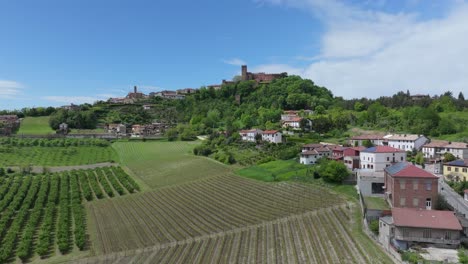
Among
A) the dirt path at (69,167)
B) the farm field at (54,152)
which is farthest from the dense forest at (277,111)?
the dirt path at (69,167)

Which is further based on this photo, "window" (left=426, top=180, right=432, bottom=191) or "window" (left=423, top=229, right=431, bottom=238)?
"window" (left=426, top=180, right=432, bottom=191)

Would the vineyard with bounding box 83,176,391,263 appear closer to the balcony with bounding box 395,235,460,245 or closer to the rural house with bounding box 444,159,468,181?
the balcony with bounding box 395,235,460,245

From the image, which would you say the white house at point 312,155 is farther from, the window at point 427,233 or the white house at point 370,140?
the window at point 427,233

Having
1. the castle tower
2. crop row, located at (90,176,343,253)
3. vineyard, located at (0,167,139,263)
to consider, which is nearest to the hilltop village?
crop row, located at (90,176,343,253)

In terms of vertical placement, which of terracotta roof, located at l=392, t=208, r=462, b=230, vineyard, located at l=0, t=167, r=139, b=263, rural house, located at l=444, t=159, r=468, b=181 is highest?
rural house, located at l=444, t=159, r=468, b=181

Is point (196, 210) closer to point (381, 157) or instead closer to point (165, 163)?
point (381, 157)
